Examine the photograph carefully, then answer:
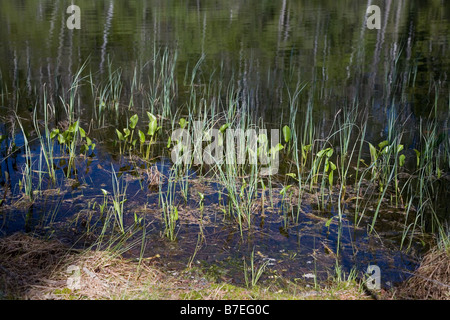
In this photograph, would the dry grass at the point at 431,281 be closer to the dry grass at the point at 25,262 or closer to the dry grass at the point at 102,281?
the dry grass at the point at 102,281

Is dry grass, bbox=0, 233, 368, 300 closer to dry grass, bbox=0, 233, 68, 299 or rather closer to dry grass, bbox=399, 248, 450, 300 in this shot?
dry grass, bbox=0, 233, 68, 299

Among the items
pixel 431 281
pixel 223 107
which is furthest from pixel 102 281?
pixel 223 107

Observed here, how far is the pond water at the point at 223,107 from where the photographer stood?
318cm

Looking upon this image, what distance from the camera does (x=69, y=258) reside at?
2670 millimetres

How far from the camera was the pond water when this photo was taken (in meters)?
3.18

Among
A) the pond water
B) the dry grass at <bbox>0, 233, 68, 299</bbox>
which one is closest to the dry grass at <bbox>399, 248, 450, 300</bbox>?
the pond water

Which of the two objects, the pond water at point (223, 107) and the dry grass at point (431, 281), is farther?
the pond water at point (223, 107)

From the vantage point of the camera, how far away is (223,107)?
5.63 metres

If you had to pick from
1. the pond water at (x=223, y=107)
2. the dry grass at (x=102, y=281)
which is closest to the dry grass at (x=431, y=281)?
the pond water at (x=223, y=107)

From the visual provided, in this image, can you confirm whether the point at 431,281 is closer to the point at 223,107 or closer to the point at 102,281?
the point at 102,281

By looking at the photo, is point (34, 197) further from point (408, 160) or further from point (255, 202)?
point (408, 160)

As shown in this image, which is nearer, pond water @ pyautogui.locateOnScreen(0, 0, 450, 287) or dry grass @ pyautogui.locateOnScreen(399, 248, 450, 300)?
dry grass @ pyautogui.locateOnScreen(399, 248, 450, 300)

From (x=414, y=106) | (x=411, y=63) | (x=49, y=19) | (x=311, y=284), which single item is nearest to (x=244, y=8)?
(x=49, y=19)
